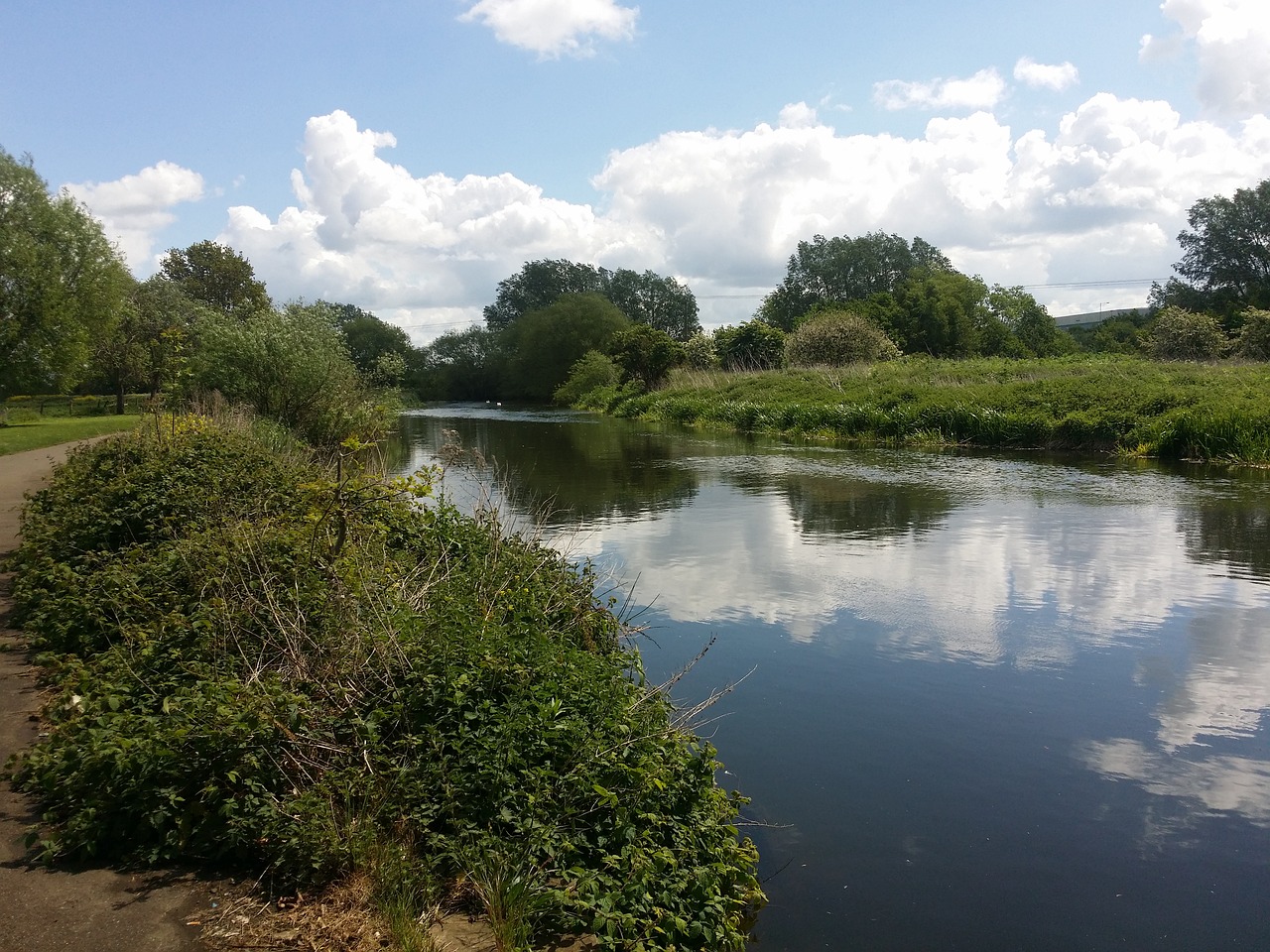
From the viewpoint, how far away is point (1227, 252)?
6894 centimetres

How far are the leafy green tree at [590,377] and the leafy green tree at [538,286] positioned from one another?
46.9 m

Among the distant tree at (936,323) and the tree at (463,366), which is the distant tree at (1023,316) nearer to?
the distant tree at (936,323)

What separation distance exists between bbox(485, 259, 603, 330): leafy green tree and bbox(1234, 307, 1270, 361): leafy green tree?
83.2 metres

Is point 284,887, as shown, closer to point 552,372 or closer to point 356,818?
point 356,818

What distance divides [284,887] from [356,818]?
1.37 feet

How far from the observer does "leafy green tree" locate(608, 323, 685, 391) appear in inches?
2203

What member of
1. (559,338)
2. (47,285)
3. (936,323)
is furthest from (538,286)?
(47,285)

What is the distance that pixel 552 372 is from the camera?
83.1 metres

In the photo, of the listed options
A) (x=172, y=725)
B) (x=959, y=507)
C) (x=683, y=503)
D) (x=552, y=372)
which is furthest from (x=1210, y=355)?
(x=552, y=372)

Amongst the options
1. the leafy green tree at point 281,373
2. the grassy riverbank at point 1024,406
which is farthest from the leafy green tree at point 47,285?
the grassy riverbank at point 1024,406

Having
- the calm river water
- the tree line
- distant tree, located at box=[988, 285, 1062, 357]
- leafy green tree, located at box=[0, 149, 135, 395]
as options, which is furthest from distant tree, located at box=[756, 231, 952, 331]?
the calm river water

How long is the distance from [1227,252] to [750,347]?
3935 centimetres

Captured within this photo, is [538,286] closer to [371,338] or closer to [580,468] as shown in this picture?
[371,338]

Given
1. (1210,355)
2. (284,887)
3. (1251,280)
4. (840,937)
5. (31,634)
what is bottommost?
(840,937)
